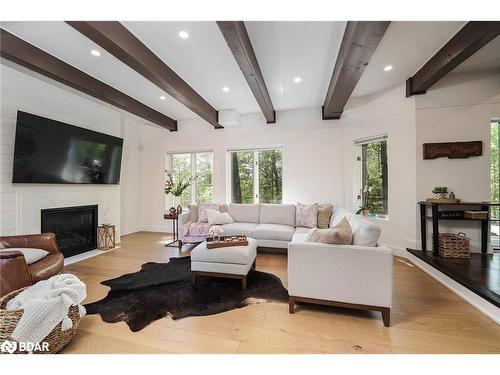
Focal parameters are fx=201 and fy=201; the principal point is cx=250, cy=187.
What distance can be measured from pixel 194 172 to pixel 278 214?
2.66 m

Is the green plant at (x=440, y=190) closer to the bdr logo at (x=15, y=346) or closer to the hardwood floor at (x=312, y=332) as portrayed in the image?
the hardwood floor at (x=312, y=332)

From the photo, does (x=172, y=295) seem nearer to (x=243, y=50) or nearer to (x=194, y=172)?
(x=243, y=50)

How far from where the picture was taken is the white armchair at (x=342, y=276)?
66.2 inches

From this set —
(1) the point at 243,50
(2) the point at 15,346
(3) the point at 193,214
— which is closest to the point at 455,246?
(1) the point at 243,50

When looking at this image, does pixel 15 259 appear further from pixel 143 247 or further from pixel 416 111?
pixel 416 111

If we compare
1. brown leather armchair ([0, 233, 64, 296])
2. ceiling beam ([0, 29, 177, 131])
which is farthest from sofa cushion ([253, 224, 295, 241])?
ceiling beam ([0, 29, 177, 131])

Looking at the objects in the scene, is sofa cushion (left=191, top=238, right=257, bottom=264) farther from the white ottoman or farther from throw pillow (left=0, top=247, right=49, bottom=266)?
throw pillow (left=0, top=247, right=49, bottom=266)

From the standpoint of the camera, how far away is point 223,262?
2318 mm

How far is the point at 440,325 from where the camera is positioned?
1.69 metres

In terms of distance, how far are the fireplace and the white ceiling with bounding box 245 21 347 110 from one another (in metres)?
3.89

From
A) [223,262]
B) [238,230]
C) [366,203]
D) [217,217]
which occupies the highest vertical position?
[366,203]
